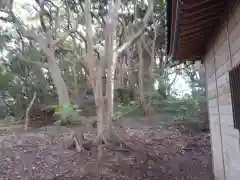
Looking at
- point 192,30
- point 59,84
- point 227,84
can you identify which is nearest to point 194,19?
point 192,30

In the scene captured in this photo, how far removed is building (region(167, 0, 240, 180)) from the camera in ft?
10.5

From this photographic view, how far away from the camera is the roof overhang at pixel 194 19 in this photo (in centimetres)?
306

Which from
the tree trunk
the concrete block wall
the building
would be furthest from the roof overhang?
the tree trunk

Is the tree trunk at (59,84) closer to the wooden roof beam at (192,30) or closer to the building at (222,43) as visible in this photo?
the building at (222,43)

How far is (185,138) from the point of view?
1207cm

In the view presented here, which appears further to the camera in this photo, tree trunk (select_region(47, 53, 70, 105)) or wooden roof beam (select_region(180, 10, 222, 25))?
tree trunk (select_region(47, 53, 70, 105))

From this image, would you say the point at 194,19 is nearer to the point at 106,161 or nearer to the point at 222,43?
the point at 222,43

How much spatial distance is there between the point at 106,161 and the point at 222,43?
5805mm

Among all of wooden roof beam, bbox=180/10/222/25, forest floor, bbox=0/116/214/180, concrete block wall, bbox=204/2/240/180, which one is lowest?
forest floor, bbox=0/116/214/180

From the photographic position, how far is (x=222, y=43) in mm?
4141

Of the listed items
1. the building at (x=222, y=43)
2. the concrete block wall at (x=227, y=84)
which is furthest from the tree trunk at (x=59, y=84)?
the concrete block wall at (x=227, y=84)

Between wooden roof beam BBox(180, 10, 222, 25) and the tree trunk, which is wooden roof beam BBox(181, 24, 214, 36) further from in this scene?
the tree trunk

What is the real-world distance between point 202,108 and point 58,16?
32.0 ft

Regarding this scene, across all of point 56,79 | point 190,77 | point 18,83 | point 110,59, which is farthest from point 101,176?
point 190,77
